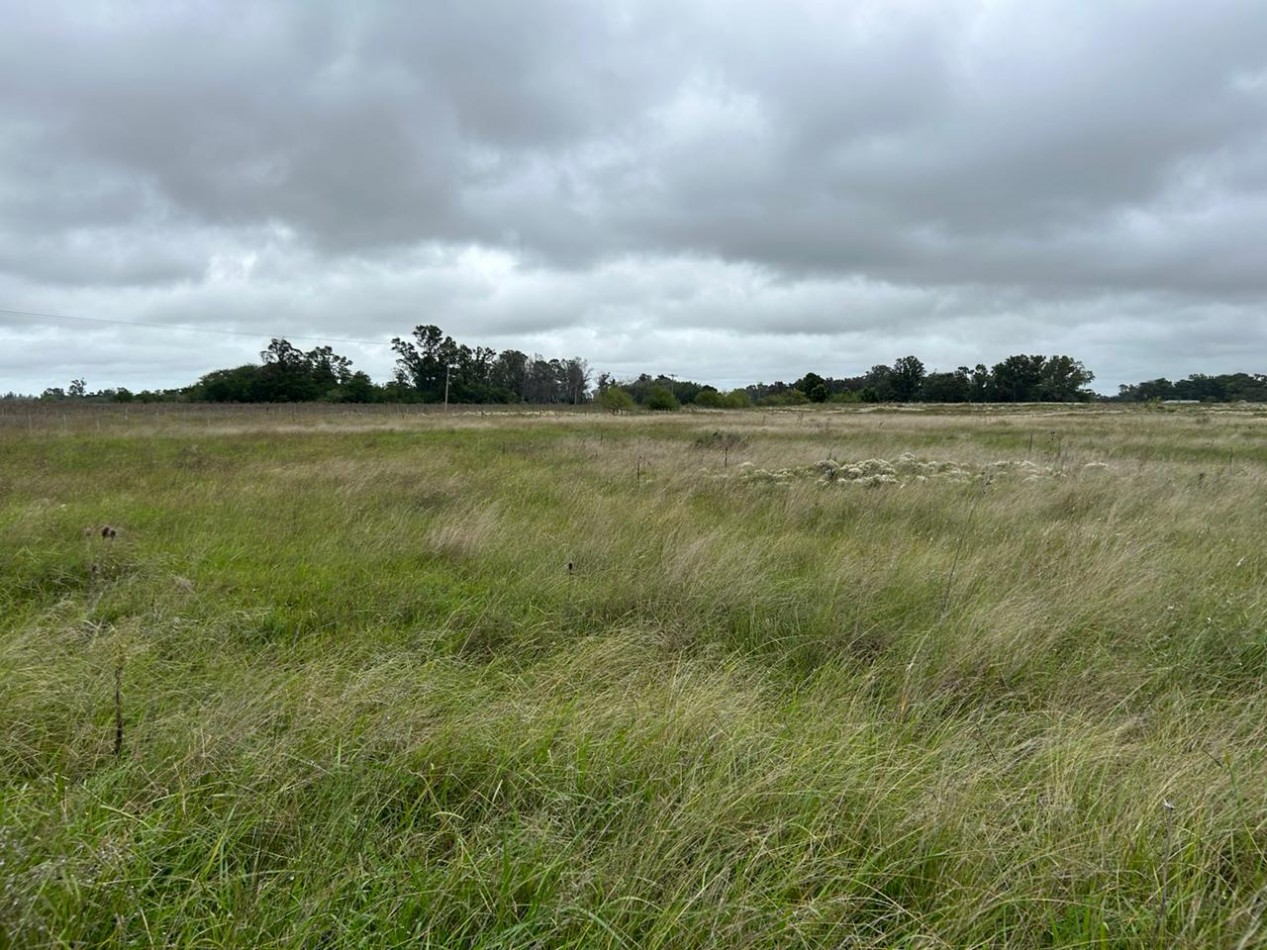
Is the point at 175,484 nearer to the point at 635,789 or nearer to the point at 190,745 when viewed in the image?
the point at 190,745

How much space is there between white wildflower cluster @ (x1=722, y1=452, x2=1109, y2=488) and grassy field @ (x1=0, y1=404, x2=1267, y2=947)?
3036 millimetres

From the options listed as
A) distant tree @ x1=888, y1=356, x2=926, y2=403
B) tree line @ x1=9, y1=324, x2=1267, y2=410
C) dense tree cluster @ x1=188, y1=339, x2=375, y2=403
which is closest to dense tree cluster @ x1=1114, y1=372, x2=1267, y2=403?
tree line @ x1=9, y1=324, x2=1267, y2=410

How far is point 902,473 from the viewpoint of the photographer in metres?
Answer: 10.7

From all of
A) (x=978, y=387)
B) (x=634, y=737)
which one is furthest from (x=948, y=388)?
(x=634, y=737)

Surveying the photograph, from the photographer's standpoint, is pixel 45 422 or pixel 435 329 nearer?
pixel 45 422

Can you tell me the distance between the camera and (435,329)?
112 m

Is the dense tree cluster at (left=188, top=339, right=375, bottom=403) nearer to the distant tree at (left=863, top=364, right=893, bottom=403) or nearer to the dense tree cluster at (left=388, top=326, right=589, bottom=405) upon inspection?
the dense tree cluster at (left=388, top=326, right=589, bottom=405)

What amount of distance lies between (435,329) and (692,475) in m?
110

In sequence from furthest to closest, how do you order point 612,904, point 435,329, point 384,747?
point 435,329, point 384,747, point 612,904

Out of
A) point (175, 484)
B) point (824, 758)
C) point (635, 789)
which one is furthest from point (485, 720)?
point (175, 484)

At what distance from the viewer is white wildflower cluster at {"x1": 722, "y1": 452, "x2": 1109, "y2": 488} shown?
9.85m

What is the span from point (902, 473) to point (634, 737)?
915 cm

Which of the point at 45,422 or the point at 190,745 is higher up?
the point at 45,422

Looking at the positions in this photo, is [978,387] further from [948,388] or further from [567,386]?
[567,386]
